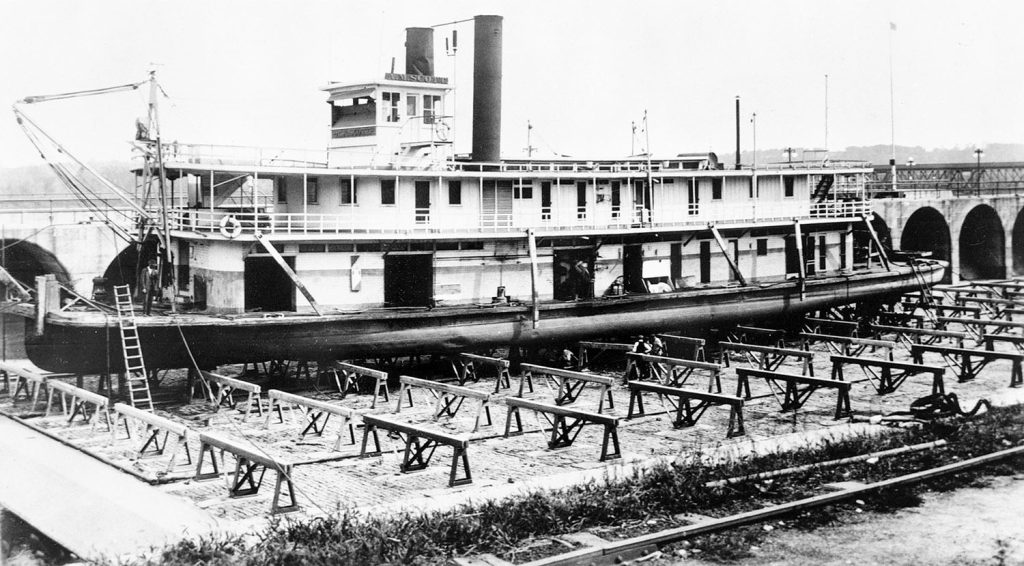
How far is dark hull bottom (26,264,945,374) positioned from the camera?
19.4 metres

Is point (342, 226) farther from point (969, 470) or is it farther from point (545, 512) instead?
point (969, 470)

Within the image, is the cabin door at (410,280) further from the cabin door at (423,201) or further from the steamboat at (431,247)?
the cabin door at (423,201)

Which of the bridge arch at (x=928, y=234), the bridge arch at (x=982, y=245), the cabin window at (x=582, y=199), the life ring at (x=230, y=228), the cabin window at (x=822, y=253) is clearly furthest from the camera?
the bridge arch at (x=982, y=245)

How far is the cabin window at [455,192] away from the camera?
24969mm

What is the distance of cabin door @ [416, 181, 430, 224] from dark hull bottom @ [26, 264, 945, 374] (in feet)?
9.80

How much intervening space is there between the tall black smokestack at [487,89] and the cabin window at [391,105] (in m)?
2.57

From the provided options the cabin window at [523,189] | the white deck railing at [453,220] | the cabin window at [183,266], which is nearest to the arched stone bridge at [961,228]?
the white deck railing at [453,220]

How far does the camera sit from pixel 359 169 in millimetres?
22844

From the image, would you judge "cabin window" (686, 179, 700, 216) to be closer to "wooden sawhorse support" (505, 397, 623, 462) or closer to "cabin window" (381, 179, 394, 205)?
"cabin window" (381, 179, 394, 205)

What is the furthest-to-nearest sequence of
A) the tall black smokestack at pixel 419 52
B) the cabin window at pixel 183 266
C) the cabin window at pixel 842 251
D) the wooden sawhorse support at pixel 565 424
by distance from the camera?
the cabin window at pixel 842 251 → the tall black smokestack at pixel 419 52 → the cabin window at pixel 183 266 → the wooden sawhorse support at pixel 565 424

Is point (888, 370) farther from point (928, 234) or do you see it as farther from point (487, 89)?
point (928, 234)

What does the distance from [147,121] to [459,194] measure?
8.34 metres

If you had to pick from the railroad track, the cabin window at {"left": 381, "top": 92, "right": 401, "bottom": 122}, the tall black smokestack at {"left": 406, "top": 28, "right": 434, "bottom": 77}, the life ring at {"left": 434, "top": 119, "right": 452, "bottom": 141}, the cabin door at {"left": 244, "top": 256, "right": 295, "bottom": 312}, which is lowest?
the railroad track

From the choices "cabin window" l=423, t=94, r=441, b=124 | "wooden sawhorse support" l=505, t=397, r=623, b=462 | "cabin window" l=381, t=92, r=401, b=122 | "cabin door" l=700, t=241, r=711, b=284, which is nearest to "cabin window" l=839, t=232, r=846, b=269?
"cabin door" l=700, t=241, r=711, b=284
